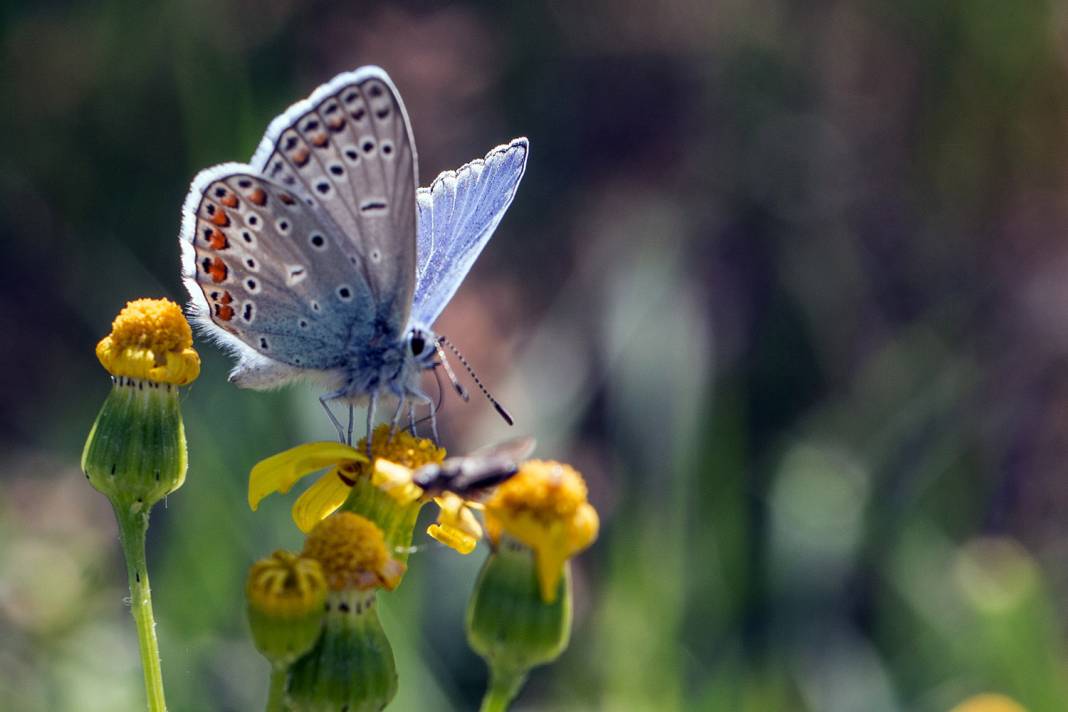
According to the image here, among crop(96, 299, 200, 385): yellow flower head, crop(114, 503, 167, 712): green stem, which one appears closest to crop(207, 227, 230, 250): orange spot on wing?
crop(96, 299, 200, 385): yellow flower head

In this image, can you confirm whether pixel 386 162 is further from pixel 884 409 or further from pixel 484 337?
pixel 484 337

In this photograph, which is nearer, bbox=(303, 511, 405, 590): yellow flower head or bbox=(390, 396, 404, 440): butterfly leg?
bbox=(303, 511, 405, 590): yellow flower head

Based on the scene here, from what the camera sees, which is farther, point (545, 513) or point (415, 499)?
point (415, 499)

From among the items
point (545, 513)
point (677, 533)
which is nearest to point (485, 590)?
point (545, 513)

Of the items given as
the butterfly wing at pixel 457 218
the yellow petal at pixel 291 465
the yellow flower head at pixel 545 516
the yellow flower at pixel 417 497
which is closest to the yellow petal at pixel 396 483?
the yellow flower at pixel 417 497

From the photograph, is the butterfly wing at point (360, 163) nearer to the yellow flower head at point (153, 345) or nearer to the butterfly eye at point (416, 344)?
the butterfly eye at point (416, 344)

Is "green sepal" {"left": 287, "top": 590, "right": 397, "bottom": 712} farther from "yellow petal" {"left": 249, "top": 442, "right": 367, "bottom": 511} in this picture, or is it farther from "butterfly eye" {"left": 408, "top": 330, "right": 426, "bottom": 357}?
"butterfly eye" {"left": 408, "top": 330, "right": 426, "bottom": 357}

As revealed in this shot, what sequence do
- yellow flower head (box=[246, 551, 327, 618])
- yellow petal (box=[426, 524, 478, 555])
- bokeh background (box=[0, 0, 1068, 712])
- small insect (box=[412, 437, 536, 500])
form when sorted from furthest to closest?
bokeh background (box=[0, 0, 1068, 712])
yellow petal (box=[426, 524, 478, 555])
small insect (box=[412, 437, 536, 500])
yellow flower head (box=[246, 551, 327, 618])

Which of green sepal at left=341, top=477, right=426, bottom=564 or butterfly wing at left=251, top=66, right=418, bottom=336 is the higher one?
butterfly wing at left=251, top=66, right=418, bottom=336
